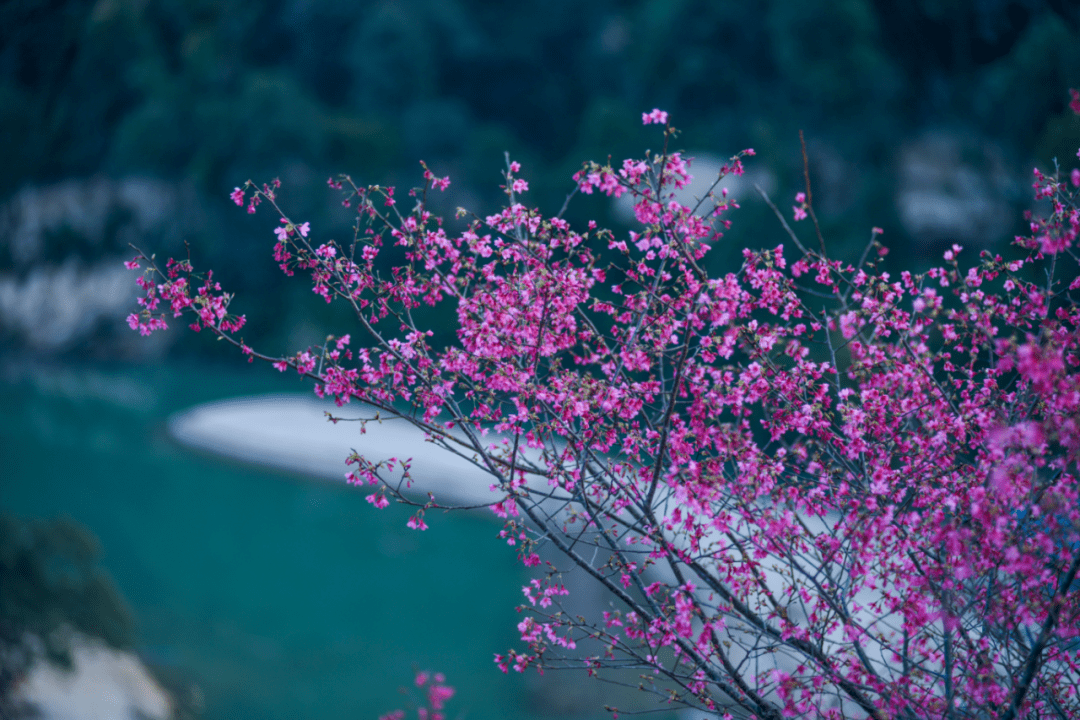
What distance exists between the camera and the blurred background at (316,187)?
896cm

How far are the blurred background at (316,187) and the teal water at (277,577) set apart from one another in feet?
0.17

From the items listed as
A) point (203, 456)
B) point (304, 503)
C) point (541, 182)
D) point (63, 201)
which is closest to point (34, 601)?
point (304, 503)

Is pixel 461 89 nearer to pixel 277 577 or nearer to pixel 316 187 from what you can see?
pixel 316 187

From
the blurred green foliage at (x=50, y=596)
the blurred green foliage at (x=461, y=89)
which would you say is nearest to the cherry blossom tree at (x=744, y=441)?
the blurred green foliage at (x=50, y=596)

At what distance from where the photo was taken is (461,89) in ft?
90.6

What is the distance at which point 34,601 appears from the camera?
6.92 m

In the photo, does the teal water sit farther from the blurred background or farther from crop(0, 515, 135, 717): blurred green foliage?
crop(0, 515, 135, 717): blurred green foliage

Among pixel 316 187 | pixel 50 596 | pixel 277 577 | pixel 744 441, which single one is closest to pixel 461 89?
pixel 316 187

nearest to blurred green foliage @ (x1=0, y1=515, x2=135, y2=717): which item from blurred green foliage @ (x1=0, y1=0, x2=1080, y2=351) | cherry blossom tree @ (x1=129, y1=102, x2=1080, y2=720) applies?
cherry blossom tree @ (x1=129, y1=102, x2=1080, y2=720)

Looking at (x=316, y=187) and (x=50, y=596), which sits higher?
(x=316, y=187)

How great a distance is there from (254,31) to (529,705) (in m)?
29.5

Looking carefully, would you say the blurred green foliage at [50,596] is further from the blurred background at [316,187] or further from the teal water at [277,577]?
the teal water at [277,577]

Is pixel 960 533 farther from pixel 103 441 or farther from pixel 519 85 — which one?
pixel 519 85

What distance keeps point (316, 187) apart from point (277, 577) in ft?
54.3
